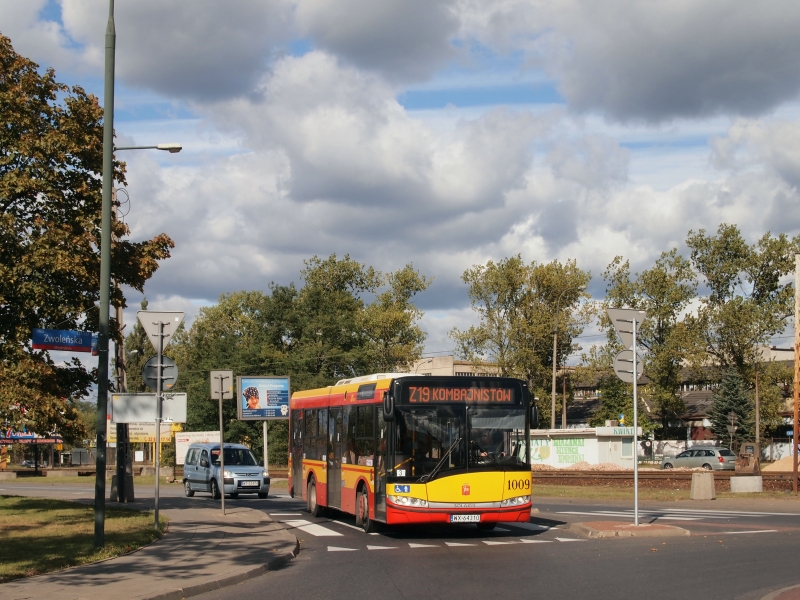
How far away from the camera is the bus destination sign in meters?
16.7

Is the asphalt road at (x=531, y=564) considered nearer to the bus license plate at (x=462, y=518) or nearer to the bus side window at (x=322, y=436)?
the bus license plate at (x=462, y=518)

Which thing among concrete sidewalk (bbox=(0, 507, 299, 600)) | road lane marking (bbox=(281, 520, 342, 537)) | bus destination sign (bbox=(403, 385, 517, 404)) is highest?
bus destination sign (bbox=(403, 385, 517, 404))

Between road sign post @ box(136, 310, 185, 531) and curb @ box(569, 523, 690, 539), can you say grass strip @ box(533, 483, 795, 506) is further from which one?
road sign post @ box(136, 310, 185, 531)

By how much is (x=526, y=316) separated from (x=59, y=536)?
70.0 meters

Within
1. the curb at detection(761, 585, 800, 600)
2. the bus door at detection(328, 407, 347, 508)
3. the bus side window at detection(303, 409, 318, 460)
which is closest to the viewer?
the curb at detection(761, 585, 800, 600)

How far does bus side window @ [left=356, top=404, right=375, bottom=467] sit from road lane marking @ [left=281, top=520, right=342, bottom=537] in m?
1.50

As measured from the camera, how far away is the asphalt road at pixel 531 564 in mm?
→ 10864

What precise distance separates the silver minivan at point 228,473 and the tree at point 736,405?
53310 mm

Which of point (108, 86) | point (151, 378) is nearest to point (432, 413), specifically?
point (151, 378)

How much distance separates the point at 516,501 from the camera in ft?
54.6

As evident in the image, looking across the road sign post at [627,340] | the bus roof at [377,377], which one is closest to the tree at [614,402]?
the bus roof at [377,377]

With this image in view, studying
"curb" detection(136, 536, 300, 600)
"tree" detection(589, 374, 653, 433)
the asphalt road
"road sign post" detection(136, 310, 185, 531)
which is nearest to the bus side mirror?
the asphalt road

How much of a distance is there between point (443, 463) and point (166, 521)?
6157 millimetres

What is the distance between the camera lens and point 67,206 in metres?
23.4
